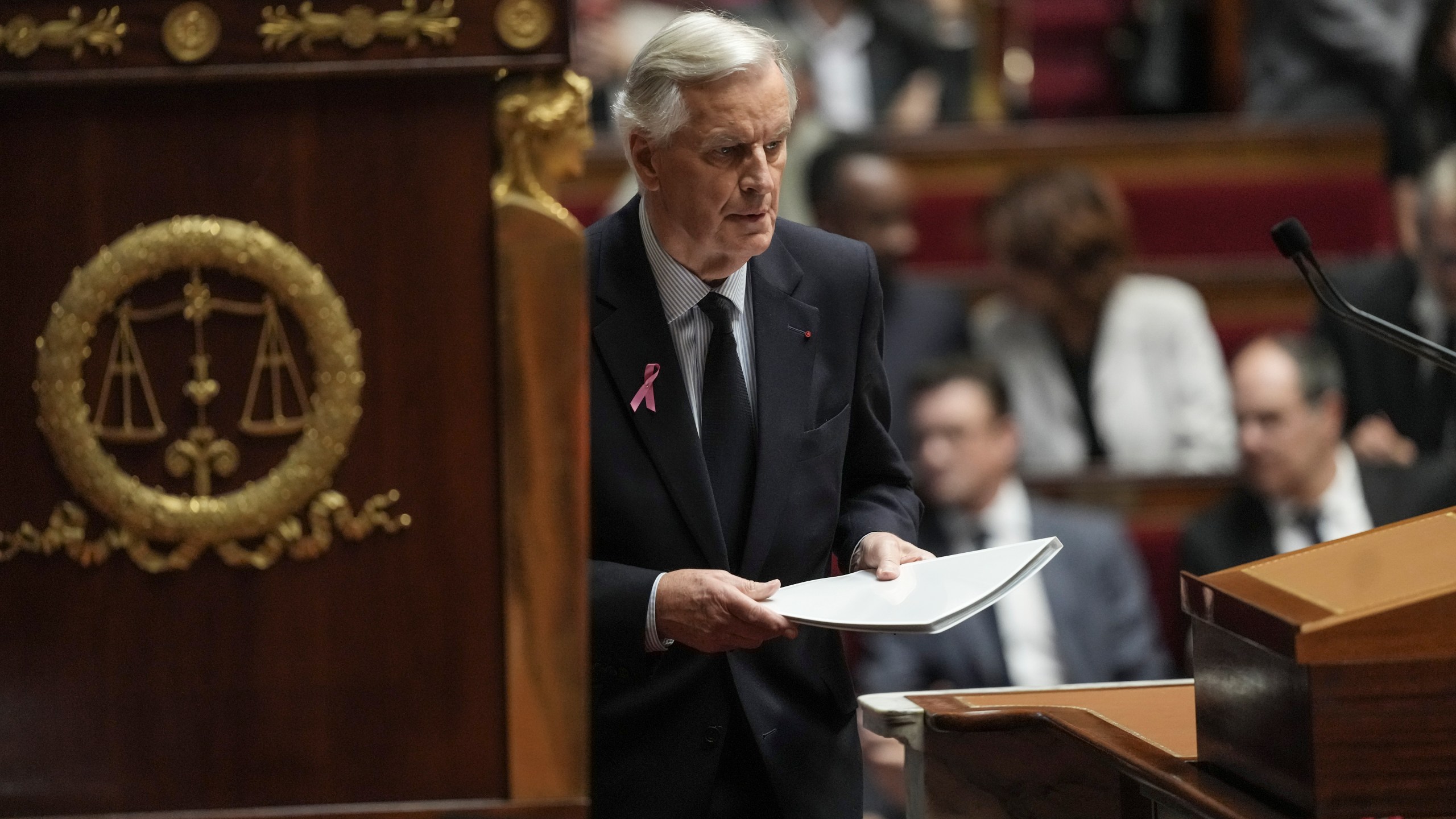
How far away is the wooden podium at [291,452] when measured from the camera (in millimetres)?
841

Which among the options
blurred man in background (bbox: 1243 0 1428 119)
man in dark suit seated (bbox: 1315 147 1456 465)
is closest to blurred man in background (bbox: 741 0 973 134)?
blurred man in background (bbox: 1243 0 1428 119)

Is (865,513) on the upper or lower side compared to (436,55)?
lower

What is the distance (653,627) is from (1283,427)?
5.11 feet

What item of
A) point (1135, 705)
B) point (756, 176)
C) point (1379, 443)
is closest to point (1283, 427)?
point (1379, 443)

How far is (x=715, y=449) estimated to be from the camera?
1.28 metres

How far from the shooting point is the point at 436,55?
2.73ft

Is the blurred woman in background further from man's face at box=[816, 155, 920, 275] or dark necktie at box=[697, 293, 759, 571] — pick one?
dark necktie at box=[697, 293, 759, 571]

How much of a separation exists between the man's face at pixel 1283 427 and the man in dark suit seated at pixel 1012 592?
9.2 inches

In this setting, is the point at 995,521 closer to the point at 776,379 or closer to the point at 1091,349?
the point at 1091,349

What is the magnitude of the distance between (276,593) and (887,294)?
7.20 feet

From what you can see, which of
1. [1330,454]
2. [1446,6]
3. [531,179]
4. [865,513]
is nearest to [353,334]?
[531,179]

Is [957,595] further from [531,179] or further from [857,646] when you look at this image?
[857,646]

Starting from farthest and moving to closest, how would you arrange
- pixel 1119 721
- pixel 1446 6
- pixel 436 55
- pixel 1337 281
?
pixel 1446 6
pixel 1337 281
pixel 1119 721
pixel 436 55

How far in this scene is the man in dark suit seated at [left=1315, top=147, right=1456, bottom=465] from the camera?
2.64 m
